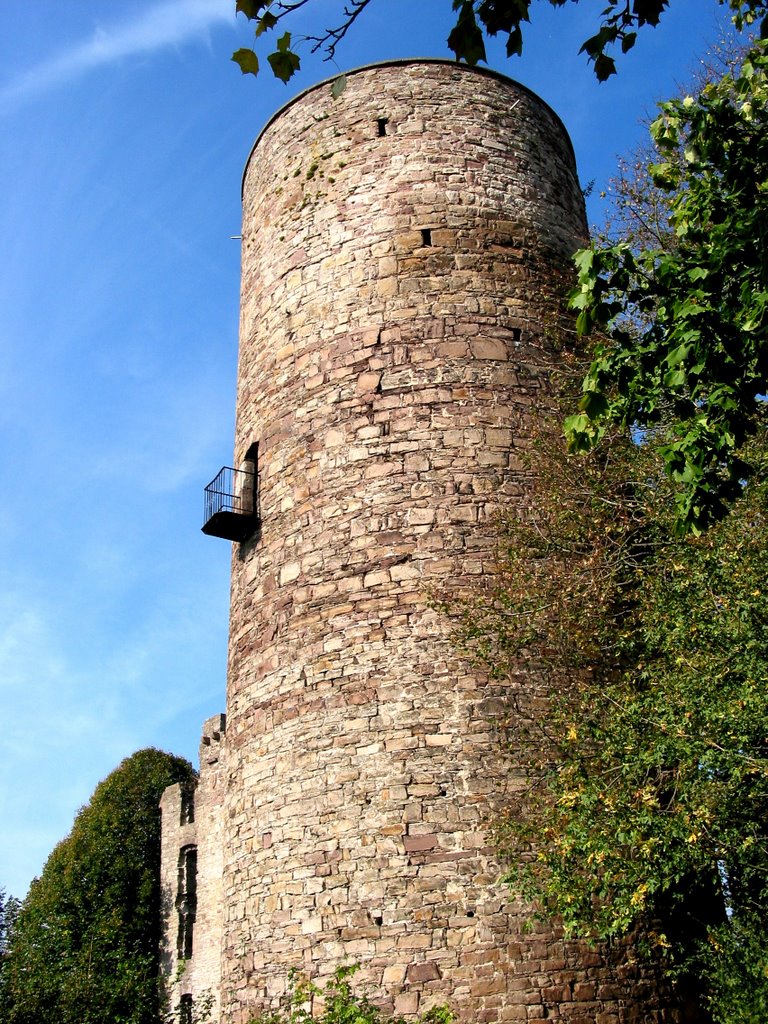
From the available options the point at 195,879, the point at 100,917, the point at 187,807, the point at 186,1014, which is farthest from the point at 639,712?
the point at 100,917

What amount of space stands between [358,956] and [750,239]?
582 cm

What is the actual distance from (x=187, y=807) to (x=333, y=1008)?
13923 mm

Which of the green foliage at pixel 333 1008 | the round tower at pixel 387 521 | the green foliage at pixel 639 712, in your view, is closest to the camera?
the green foliage at pixel 639 712

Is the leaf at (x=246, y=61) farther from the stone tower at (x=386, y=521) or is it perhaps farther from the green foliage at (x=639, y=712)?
the stone tower at (x=386, y=521)

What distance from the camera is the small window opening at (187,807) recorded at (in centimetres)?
2034

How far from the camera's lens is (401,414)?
9.32 m

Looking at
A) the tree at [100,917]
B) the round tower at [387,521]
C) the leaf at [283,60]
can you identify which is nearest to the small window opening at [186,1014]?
the tree at [100,917]

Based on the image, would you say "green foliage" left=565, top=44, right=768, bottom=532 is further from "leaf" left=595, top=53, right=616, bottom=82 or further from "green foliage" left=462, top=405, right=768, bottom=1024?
"green foliage" left=462, top=405, right=768, bottom=1024

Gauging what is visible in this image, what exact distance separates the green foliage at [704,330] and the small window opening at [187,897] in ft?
54.3

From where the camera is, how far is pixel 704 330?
539 centimetres

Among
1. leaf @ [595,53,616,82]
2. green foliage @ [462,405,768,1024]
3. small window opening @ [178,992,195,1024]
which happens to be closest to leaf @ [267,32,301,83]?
leaf @ [595,53,616,82]

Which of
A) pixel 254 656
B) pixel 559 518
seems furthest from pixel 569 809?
pixel 254 656

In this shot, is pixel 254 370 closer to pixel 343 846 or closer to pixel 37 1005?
pixel 343 846

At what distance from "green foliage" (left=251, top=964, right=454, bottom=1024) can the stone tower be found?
175 mm
